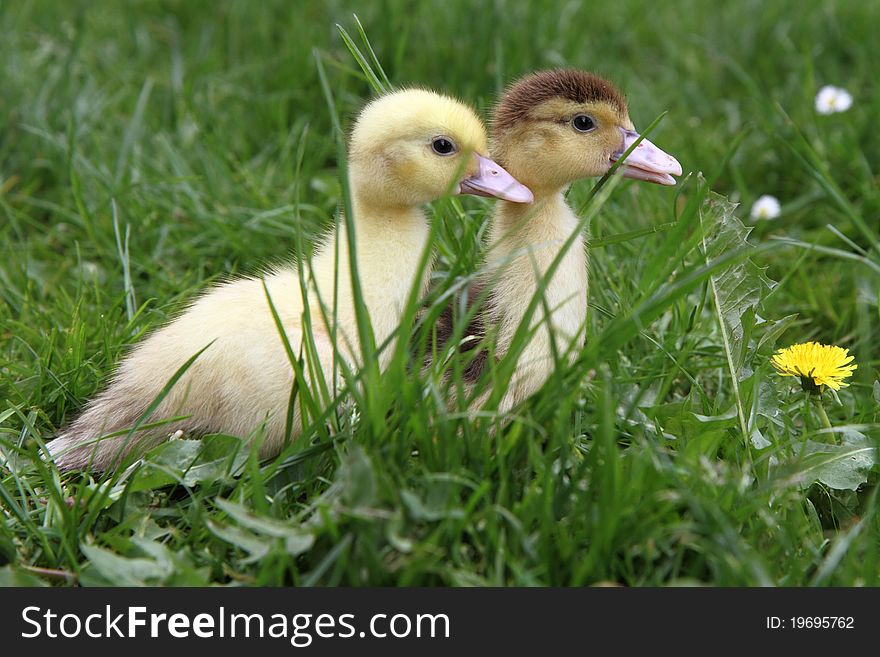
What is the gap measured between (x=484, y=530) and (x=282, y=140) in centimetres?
281

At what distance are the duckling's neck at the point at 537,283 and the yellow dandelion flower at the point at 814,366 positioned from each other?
21.8 inches

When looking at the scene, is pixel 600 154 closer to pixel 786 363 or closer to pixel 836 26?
pixel 786 363

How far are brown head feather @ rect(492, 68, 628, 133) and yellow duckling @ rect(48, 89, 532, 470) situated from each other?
11cm

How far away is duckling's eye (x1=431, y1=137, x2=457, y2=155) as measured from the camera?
295 cm

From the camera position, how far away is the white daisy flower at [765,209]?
4.28 m

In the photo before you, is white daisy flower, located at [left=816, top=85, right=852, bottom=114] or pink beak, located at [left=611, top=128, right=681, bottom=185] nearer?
pink beak, located at [left=611, top=128, right=681, bottom=185]

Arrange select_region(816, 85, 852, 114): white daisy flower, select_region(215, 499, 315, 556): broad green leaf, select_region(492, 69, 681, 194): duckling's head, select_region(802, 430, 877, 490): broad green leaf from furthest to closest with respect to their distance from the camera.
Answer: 1. select_region(816, 85, 852, 114): white daisy flower
2. select_region(492, 69, 681, 194): duckling's head
3. select_region(802, 430, 877, 490): broad green leaf
4. select_region(215, 499, 315, 556): broad green leaf

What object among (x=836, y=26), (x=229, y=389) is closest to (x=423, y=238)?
(x=229, y=389)

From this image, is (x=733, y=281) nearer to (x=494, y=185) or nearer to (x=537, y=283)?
(x=537, y=283)

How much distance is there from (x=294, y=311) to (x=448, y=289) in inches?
18.8

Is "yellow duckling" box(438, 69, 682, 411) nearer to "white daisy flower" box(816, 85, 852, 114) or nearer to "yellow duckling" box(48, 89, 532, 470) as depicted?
"yellow duckling" box(48, 89, 532, 470)

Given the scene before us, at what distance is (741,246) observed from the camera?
3049mm

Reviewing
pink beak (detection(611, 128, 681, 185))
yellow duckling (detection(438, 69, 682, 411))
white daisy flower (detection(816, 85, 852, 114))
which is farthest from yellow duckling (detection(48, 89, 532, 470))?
white daisy flower (detection(816, 85, 852, 114))

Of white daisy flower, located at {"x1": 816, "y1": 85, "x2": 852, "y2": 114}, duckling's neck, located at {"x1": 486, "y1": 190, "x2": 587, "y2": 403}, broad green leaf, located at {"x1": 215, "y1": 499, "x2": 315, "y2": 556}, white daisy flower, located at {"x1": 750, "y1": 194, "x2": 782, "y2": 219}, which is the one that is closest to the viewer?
broad green leaf, located at {"x1": 215, "y1": 499, "x2": 315, "y2": 556}
